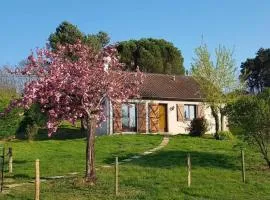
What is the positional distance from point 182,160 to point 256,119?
3608 mm

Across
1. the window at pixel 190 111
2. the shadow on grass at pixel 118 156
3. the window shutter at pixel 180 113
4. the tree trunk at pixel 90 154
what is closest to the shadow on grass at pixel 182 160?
the shadow on grass at pixel 118 156

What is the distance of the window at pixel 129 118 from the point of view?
34406 mm

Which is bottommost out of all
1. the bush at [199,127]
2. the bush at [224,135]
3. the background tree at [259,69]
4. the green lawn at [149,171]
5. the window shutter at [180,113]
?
the green lawn at [149,171]

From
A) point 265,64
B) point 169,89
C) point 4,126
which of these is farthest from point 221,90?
point 265,64

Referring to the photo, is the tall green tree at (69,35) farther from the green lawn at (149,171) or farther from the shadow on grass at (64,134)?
the green lawn at (149,171)

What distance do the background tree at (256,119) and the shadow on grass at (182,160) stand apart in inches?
52.0

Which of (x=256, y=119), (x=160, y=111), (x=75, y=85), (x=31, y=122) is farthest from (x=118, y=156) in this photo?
(x=31, y=122)

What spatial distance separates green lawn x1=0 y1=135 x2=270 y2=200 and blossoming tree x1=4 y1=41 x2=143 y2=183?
4.91 ft

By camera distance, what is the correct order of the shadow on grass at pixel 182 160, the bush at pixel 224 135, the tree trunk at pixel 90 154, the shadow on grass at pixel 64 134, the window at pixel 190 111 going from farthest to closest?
the window at pixel 190 111
the shadow on grass at pixel 64 134
the bush at pixel 224 135
the shadow on grass at pixel 182 160
the tree trunk at pixel 90 154

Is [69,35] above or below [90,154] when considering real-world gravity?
above

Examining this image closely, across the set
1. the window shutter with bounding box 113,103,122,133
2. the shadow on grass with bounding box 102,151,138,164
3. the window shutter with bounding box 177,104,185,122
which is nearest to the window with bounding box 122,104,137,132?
the window shutter with bounding box 113,103,122,133

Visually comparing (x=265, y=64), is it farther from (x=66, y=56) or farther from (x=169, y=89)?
(x=66, y=56)

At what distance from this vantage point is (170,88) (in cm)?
3775

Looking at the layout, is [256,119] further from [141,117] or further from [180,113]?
[180,113]
